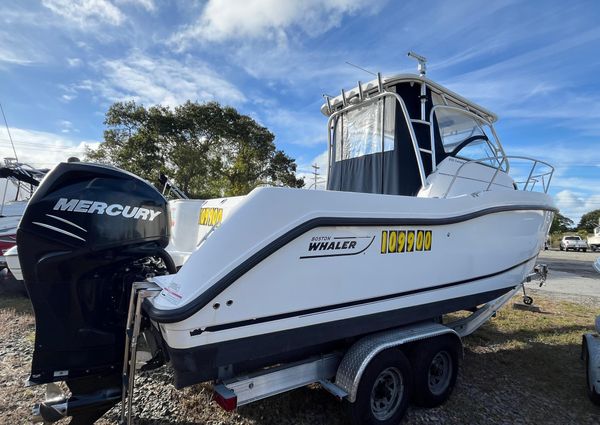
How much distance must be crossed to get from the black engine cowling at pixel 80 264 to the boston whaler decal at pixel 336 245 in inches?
45.1

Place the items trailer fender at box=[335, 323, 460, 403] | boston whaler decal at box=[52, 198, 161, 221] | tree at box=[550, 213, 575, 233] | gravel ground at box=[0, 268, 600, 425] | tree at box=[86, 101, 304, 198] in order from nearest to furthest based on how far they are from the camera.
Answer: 1. boston whaler decal at box=[52, 198, 161, 221]
2. trailer fender at box=[335, 323, 460, 403]
3. gravel ground at box=[0, 268, 600, 425]
4. tree at box=[86, 101, 304, 198]
5. tree at box=[550, 213, 575, 233]

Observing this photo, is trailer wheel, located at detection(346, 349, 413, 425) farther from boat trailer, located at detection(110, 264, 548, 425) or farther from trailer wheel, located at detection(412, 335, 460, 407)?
trailer wheel, located at detection(412, 335, 460, 407)

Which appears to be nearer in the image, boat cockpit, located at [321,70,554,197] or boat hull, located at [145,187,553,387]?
A: boat hull, located at [145,187,553,387]

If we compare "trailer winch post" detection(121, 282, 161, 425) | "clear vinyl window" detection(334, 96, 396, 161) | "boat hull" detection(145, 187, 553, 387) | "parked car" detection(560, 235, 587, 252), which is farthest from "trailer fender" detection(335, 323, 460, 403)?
"parked car" detection(560, 235, 587, 252)

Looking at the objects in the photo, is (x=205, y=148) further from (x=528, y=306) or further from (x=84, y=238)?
(x=84, y=238)

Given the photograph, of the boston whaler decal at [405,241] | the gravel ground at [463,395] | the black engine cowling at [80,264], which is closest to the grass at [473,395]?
the gravel ground at [463,395]

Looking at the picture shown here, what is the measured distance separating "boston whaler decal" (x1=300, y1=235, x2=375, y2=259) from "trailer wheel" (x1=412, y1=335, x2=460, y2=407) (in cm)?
118

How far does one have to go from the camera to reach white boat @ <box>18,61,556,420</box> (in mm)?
2062

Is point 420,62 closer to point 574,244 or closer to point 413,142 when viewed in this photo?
point 413,142

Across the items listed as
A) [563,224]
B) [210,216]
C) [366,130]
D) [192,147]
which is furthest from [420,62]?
[563,224]

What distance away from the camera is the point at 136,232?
2.39 m

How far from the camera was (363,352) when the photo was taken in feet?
8.73

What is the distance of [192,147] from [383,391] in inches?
876

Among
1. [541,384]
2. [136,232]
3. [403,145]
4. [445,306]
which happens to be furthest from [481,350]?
[136,232]
